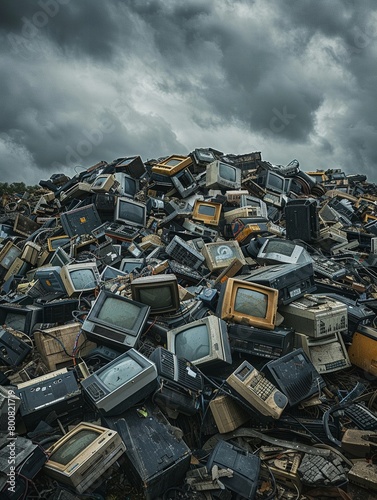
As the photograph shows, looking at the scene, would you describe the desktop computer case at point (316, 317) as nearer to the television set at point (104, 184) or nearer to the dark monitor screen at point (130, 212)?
the dark monitor screen at point (130, 212)

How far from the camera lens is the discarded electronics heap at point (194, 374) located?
3447 millimetres

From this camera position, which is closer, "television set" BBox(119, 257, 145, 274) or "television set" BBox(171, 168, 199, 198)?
"television set" BBox(119, 257, 145, 274)

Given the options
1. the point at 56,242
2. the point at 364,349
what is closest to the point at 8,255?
the point at 56,242

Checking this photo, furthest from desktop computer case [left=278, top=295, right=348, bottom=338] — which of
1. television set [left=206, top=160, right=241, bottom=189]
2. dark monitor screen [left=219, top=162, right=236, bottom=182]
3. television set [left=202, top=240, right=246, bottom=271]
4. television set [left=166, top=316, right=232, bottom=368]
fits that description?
dark monitor screen [left=219, top=162, right=236, bottom=182]

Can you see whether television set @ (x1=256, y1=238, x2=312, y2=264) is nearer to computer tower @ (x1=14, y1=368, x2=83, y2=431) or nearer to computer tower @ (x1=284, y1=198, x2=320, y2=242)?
computer tower @ (x1=284, y1=198, x2=320, y2=242)

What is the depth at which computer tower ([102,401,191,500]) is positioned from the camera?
132 inches

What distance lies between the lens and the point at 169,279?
5105 mm

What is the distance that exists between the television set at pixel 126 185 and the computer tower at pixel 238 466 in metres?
8.50

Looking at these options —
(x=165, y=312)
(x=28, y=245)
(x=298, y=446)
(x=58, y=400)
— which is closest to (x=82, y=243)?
(x=28, y=245)

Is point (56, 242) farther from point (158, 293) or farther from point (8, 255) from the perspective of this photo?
point (158, 293)

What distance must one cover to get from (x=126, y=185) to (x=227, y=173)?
294cm

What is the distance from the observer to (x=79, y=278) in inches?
260

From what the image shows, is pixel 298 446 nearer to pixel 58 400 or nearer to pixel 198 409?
pixel 198 409

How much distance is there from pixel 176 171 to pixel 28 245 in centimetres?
455
